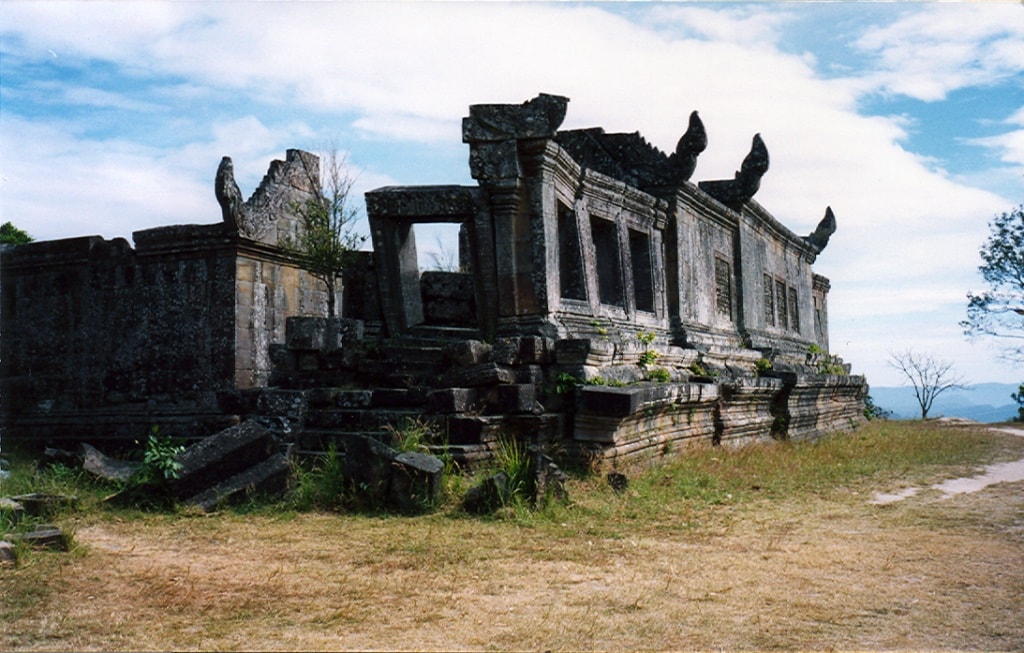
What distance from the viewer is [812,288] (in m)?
21.3

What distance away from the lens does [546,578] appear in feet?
16.3

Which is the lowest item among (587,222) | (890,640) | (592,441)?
(890,640)

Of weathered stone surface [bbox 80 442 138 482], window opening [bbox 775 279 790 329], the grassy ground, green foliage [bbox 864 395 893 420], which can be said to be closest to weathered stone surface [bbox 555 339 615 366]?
the grassy ground

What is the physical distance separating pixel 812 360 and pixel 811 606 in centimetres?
1413

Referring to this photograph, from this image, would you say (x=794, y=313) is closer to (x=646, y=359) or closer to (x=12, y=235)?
(x=646, y=359)

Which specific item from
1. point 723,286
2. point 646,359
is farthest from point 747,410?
point 646,359

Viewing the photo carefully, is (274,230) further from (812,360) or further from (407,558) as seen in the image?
(812,360)

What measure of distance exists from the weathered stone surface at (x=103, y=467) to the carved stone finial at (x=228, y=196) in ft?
15.4

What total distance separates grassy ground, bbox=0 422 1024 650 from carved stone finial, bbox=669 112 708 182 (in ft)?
17.5

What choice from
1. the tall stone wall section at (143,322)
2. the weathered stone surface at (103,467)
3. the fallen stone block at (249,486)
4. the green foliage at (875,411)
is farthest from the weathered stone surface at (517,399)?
the green foliage at (875,411)

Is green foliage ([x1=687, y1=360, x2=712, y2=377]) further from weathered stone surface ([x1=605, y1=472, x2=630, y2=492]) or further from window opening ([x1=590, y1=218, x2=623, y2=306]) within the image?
weathered stone surface ([x1=605, y1=472, x2=630, y2=492])

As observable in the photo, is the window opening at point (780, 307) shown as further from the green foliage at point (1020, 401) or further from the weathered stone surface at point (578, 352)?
the green foliage at point (1020, 401)

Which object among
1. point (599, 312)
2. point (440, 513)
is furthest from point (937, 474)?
point (440, 513)

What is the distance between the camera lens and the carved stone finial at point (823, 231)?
829 inches
